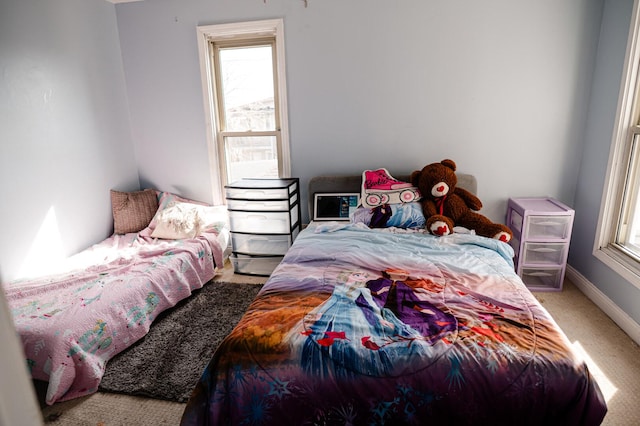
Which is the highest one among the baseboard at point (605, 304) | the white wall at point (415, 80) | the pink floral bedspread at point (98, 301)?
the white wall at point (415, 80)

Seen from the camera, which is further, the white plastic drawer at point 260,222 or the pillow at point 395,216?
the white plastic drawer at point 260,222

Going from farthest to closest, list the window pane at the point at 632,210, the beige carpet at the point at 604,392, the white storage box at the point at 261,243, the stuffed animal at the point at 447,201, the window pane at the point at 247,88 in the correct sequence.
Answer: the window pane at the point at 247,88
the white storage box at the point at 261,243
the stuffed animal at the point at 447,201
the window pane at the point at 632,210
the beige carpet at the point at 604,392

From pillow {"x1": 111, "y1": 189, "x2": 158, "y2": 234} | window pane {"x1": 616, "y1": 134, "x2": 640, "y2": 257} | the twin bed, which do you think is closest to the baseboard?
window pane {"x1": 616, "y1": 134, "x2": 640, "y2": 257}

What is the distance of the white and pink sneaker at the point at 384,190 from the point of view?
9.05 feet

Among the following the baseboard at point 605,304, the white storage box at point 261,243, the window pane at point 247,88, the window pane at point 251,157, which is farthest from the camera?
the window pane at point 251,157

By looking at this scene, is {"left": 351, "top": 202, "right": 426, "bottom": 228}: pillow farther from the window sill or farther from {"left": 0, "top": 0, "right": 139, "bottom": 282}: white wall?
{"left": 0, "top": 0, "right": 139, "bottom": 282}: white wall

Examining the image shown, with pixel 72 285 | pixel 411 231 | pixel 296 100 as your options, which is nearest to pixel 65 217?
pixel 72 285

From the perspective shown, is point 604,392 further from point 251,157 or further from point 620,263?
point 251,157

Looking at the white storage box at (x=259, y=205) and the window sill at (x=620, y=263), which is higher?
the white storage box at (x=259, y=205)

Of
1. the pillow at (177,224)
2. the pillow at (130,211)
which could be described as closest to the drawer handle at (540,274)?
the pillow at (177,224)

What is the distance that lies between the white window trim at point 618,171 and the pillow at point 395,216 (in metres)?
1.24

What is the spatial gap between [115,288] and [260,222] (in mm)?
1206

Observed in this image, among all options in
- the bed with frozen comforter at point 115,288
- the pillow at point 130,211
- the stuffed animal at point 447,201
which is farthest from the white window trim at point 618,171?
the pillow at point 130,211

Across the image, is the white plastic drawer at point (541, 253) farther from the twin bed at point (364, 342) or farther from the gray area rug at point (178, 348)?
the gray area rug at point (178, 348)
